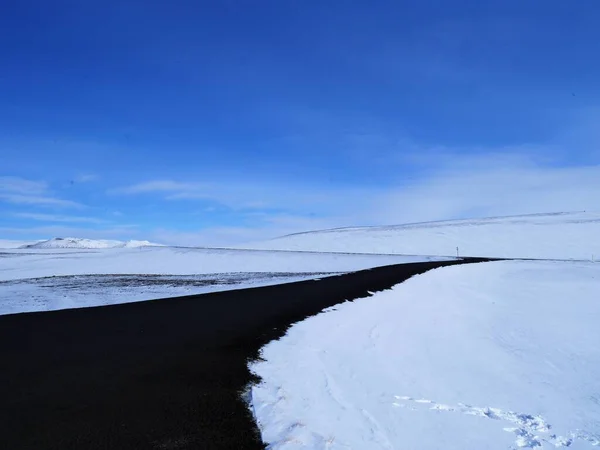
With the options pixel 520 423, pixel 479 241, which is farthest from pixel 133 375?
pixel 479 241

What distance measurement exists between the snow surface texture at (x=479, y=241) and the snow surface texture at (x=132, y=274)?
22597 millimetres

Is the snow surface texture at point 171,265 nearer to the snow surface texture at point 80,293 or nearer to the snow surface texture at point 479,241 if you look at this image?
the snow surface texture at point 80,293

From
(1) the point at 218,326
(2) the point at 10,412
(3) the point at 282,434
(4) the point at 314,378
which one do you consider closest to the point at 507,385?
(4) the point at 314,378

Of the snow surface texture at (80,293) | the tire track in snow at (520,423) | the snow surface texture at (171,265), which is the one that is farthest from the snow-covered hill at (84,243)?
the tire track in snow at (520,423)

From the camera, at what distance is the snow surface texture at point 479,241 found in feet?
164

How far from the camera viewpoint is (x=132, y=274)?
89.6ft

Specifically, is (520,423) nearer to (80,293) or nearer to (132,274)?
(80,293)

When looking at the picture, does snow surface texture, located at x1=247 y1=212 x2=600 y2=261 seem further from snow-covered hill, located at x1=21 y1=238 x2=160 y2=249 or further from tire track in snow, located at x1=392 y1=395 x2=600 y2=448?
snow-covered hill, located at x1=21 y1=238 x2=160 y2=249

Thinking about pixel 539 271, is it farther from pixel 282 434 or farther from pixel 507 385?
pixel 282 434

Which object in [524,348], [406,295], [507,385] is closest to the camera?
[507,385]

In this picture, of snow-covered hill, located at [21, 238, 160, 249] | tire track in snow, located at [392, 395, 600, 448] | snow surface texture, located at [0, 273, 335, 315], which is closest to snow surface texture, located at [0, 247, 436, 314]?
snow surface texture, located at [0, 273, 335, 315]

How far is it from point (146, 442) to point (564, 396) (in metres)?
5.74

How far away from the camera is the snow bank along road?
14.6 feet

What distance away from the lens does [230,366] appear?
22.6 ft
